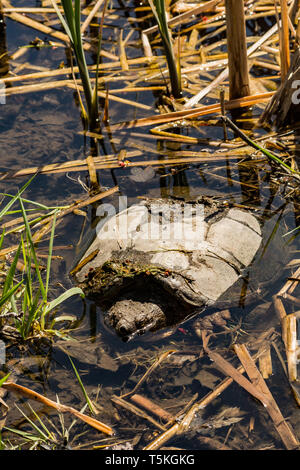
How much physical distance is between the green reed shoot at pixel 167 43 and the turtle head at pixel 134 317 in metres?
2.35

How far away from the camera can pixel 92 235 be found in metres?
3.62

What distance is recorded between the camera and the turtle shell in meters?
3.15

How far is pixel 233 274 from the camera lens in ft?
10.9

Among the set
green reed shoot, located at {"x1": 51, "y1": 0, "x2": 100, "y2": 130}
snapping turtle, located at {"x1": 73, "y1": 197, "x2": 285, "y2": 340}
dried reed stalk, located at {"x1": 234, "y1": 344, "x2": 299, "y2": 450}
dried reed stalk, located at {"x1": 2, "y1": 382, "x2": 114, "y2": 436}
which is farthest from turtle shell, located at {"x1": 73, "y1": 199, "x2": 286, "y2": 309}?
green reed shoot, located at {"x1": 51, "y1": 0, "x2": 100, "y2": 130}

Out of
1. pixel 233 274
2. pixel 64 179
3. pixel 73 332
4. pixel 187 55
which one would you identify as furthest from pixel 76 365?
pixel 187 55

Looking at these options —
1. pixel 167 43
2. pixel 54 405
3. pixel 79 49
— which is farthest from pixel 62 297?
pixel 167 43

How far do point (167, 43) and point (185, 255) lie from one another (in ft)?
6.80

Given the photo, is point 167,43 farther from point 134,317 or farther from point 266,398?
point 266,398

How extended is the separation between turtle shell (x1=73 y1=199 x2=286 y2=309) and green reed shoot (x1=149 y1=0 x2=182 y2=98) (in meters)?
1.54

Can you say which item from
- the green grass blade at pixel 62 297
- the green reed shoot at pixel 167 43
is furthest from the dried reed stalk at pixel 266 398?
the green reed shoot at pixel 167 43

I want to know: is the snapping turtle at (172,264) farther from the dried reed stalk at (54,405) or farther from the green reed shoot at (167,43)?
the green reed shoot at (167,43)

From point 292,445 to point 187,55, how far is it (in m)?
4.12

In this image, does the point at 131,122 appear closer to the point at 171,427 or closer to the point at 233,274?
the point at 233,274
